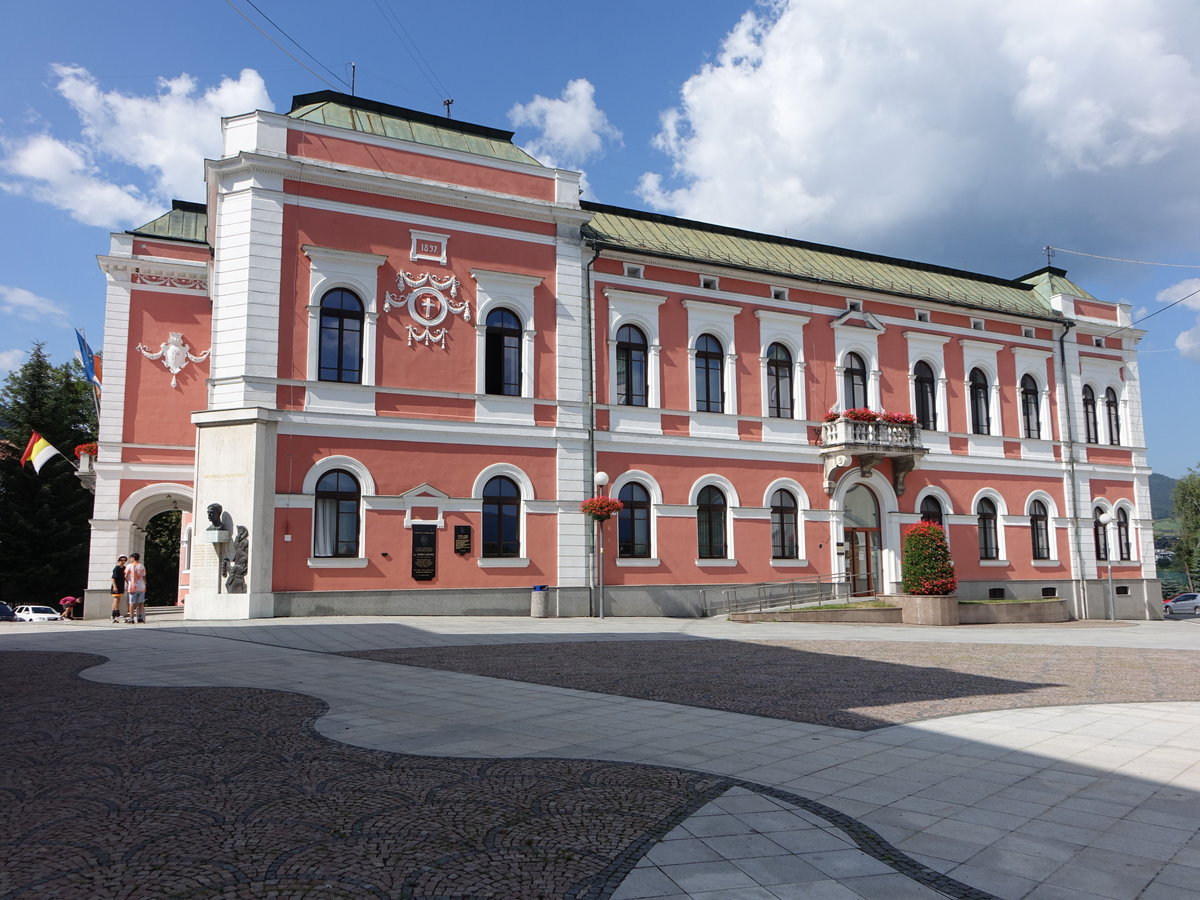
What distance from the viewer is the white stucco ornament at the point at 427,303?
2198cm

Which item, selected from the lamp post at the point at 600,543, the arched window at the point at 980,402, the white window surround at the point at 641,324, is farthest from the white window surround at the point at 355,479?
the arched window at the point at 980,402

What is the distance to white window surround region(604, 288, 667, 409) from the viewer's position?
974 inches

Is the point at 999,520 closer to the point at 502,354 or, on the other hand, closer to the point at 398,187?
the point at 502,354

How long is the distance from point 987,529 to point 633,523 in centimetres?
1459

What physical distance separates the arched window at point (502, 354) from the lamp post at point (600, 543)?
345 cm

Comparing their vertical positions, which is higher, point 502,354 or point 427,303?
point 427,303

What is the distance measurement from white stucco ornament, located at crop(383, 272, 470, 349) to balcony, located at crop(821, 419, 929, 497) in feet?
41.1

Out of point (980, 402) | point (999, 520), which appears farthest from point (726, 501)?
point (980, 402)

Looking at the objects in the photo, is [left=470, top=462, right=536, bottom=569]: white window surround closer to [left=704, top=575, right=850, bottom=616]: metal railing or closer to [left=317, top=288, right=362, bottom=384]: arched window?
[left=317, top=288, right=362, bottom=384]: arched window

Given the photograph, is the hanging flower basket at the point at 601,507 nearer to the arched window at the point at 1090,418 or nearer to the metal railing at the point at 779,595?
the metal railing at the point at 779,595

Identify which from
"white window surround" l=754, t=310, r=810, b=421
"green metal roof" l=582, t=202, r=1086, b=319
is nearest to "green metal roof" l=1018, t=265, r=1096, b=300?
"green metal roof" l=582, t=202, r=1086, b=319

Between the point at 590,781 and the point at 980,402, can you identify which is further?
the point at 980,402

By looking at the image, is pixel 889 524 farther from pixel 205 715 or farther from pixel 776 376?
pixel 205 715

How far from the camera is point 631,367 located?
25219mm
